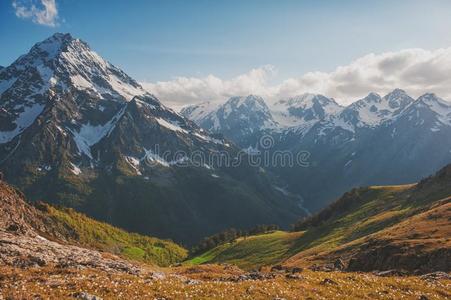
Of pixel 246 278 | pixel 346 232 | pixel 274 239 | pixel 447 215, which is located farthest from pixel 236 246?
pixel 246 278

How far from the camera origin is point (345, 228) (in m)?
125

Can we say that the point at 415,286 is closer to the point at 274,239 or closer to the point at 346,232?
the point at 346,232

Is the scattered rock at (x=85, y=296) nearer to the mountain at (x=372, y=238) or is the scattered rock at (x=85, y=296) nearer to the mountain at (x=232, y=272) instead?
the mountain at (x=232, y=272)

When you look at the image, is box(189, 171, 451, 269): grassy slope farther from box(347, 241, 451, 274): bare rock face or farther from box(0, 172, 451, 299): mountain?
box(347, 241, 451, 274): bare rock face

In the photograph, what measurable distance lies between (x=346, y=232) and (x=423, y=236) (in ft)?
167

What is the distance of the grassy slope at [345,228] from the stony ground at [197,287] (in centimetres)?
4734

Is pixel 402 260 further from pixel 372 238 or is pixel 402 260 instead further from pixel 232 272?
pixel 372 238

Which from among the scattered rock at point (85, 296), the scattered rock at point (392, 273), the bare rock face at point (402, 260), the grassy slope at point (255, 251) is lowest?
the grassy slope at point (255, 251)

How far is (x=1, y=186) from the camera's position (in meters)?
77.6

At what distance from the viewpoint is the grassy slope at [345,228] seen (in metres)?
102

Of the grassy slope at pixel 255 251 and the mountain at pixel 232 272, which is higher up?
the mountain at pixel 232 272

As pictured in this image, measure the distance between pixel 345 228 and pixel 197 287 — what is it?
4012 inches

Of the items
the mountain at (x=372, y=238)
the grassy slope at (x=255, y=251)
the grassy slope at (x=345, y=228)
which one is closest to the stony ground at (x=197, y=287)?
the mountain at (x=372, y=238)

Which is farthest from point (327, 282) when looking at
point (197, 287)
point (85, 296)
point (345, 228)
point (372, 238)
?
point (345, 228)
